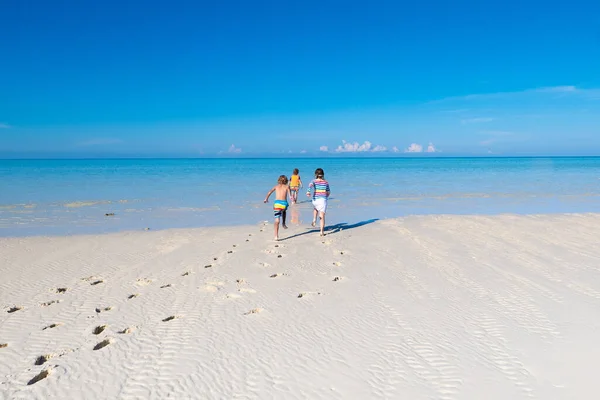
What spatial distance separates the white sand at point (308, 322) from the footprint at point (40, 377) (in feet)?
0.22

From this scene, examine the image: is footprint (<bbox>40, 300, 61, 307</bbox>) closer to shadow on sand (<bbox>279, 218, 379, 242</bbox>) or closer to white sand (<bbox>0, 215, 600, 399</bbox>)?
white sand (<bbox>0, 215, 600, 399</bbox>)

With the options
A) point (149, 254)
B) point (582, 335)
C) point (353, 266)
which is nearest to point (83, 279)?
point (149, 254)

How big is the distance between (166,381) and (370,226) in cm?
1002

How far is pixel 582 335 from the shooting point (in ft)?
16.0

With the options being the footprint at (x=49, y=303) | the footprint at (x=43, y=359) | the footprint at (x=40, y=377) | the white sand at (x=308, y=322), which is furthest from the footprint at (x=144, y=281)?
the footprint at (x=40, y=377)

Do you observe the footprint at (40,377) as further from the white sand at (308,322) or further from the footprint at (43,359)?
the footprint at (43,359)

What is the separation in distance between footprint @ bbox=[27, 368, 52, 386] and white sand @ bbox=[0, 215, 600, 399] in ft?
0.22

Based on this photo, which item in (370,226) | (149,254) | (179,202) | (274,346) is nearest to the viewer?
(274,346)

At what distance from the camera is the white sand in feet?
12.9

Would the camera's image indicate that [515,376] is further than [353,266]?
No

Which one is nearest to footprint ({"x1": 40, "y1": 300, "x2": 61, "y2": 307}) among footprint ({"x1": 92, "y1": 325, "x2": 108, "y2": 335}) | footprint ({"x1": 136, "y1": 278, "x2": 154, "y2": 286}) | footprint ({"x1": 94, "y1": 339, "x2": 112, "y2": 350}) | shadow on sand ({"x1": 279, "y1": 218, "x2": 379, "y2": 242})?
footprint ({"x1": 136, "y1": 278, "x2": 154, "y2": 286})

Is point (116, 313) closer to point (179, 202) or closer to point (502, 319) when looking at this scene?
point (502, 319)

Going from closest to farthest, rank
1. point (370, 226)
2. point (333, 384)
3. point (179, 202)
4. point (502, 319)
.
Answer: point (333, 384) < point (502, 319) < point (370, 226) < point (179, 202)

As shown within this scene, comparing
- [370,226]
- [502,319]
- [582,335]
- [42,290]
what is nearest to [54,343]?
[42,290]
